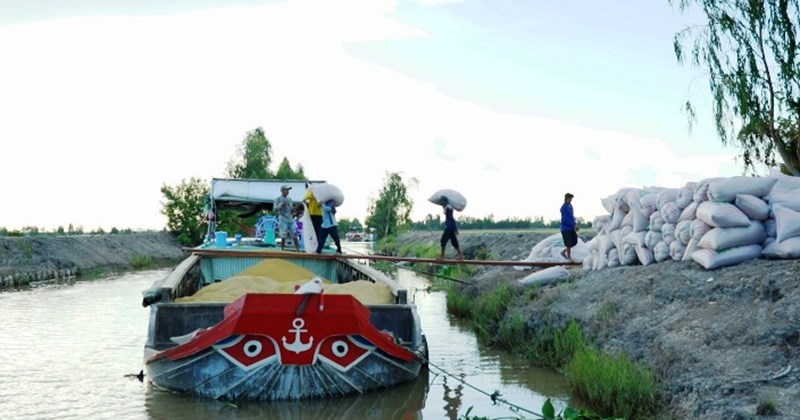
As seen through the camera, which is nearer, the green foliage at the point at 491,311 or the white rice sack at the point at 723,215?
the white rice sack at the point at 723,215

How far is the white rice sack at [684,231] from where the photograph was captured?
31.4 feet

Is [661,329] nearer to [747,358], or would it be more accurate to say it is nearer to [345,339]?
[747,358]

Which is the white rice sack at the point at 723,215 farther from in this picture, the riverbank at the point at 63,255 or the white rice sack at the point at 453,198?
the riverbank at the point at 63,255

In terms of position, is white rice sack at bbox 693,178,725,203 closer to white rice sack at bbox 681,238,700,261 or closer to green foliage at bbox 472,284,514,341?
white rice sack at bbox 681,238,700,261

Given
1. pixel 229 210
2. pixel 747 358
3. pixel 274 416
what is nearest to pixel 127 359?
pixel 274 416

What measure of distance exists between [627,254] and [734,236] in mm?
2580

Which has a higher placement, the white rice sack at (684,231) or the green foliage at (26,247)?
the green foliage at (26,247)

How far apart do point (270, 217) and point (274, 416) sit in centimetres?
1059

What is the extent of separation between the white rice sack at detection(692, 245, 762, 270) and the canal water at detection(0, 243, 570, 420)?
2294 mm

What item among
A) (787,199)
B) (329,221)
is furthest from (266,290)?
(787,199)

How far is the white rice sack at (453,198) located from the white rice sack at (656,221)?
10.4 feet

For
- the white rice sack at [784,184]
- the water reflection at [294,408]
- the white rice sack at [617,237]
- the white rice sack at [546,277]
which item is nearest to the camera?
the water reflection at [294,408]

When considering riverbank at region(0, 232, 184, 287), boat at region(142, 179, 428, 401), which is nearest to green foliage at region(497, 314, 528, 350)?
boat at region(142, 179, 428, 401)

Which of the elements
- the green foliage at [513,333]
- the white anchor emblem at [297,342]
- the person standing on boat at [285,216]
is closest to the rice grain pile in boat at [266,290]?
the white anchor emblem at [297,342]
